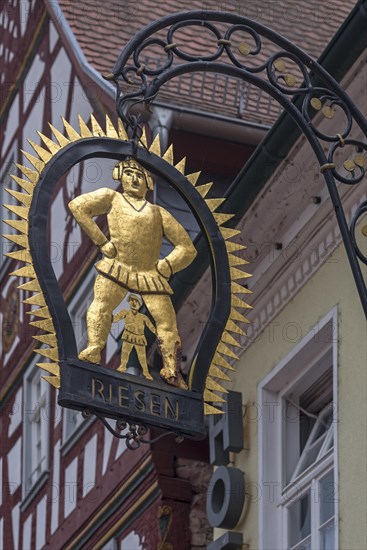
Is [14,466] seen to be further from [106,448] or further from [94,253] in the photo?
[106,448]

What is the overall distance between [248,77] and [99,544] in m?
8.14

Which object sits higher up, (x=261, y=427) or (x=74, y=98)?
(x=74, y=98)

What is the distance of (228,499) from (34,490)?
6.26 meters

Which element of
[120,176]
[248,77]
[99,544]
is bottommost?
[120,176]

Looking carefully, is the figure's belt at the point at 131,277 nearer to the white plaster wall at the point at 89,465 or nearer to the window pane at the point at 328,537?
the window pane at the point at 328,537

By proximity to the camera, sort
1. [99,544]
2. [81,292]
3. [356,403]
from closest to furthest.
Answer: [356,403]
[99,544]
[81,292]

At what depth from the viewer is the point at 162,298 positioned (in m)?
8.35

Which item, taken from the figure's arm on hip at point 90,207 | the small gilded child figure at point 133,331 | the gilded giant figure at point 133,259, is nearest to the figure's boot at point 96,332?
the gilded giant figure at point 133,259

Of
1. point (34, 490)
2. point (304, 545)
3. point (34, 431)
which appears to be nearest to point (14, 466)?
point (34, 431)

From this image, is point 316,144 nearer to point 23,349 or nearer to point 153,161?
point 153,161

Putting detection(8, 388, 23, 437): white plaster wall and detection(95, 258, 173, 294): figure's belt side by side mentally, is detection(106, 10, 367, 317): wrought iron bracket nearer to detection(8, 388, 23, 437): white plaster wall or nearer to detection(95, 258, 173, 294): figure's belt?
detection(95, 258, 173, 294): figure's belt

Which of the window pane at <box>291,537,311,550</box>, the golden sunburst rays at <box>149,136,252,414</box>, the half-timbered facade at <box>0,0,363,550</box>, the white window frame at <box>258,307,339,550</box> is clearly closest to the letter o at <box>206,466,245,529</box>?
the half-timbered facade at <box>0,0,363,550</box>

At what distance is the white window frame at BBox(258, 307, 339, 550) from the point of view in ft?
40.5

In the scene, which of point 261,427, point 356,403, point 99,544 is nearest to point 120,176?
point 356,403
